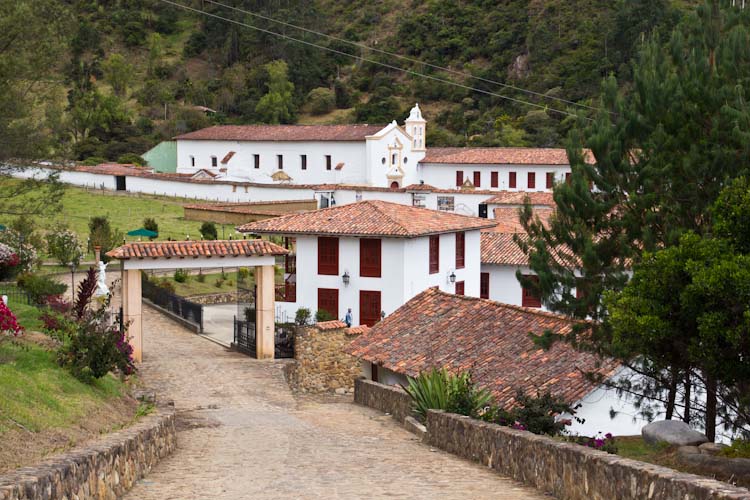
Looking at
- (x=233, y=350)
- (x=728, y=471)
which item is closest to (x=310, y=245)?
(x=233, y=350)

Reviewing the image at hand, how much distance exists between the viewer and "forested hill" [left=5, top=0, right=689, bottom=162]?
89000mm

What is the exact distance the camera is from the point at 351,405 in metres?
22.1

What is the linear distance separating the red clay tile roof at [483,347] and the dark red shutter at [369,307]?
7.04 m

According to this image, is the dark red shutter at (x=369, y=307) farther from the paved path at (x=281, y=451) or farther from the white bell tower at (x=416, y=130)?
the white bell tower at (x=416, y=130)

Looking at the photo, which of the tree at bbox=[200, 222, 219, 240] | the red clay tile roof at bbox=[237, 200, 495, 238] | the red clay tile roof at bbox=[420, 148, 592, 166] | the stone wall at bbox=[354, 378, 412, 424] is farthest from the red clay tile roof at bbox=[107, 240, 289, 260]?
the red clay tile roof at bbox=[420, 148, 592, 166]

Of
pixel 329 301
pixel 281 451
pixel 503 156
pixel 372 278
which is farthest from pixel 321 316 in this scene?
pixel 503 156

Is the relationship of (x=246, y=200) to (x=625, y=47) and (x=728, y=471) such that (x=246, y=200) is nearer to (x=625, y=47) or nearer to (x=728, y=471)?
(x=625, y=47)

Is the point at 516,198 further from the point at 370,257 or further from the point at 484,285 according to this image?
the point at 370,257

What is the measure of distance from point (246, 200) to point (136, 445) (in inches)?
2226

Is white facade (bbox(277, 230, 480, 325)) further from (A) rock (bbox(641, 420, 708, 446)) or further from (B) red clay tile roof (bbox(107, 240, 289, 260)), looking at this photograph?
(A) rock (bbox(641, 420, 708, 446))

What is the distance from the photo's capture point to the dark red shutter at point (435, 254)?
3347 centimetres

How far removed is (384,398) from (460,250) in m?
15.2

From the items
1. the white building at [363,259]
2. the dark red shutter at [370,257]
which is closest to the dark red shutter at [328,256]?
the white building at [363,259]

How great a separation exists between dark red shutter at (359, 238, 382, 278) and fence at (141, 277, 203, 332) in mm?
5240
